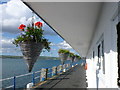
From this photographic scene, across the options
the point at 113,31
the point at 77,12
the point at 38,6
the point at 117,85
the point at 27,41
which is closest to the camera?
the point at 117,85

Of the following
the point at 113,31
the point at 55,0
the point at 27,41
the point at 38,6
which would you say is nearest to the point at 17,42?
the point at 27,41

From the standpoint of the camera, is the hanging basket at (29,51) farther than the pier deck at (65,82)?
No

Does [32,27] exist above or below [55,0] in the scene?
below

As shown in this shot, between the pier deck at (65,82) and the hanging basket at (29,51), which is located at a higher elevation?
the hanging basket at (29,51)

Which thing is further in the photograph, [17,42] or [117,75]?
[17,42]

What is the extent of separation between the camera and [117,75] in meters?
1.24

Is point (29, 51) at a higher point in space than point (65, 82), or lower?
higher

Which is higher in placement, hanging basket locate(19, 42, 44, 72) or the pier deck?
hanging basket locate(19, 42, 44, 72)

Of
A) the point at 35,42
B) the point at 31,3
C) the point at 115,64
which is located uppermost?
the point at 31,3

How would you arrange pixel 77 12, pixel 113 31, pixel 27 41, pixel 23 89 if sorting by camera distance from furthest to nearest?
pixel 23 89 < pixel 77 12 < pixel 27 41 < pixel 113 31

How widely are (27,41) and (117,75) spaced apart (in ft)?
4.26

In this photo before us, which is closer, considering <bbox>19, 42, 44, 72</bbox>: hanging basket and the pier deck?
<bbox>19, 42, 44, 72</bbox>: hanging basket

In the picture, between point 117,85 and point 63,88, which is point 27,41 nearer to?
point 117,85

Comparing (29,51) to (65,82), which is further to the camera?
(65,82)
